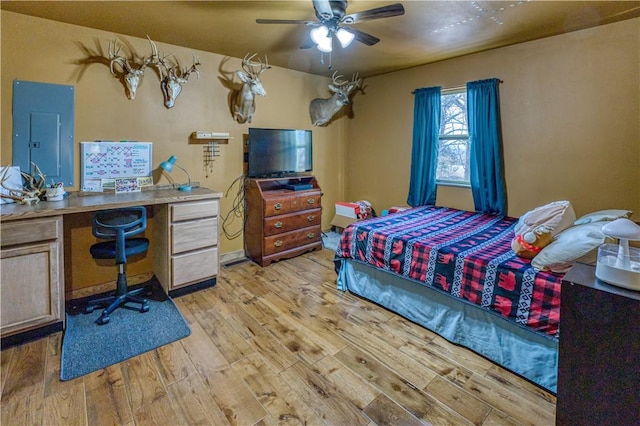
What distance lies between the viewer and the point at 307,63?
4.04m

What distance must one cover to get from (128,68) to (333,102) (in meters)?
2.57

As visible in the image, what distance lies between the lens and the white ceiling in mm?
2432

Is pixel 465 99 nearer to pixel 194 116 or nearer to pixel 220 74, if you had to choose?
pixel 220 74

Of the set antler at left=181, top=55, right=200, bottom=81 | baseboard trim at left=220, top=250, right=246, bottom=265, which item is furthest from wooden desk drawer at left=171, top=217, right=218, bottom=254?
antler at left=181, top=55, right=200, bottom=81

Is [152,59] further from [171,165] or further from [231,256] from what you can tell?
[231,256]

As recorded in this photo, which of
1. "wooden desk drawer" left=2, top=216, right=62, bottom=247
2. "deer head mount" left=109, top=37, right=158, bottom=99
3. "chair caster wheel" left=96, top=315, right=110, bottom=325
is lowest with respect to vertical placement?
"chair caster wheel" left=96, top=315, right=110, bottom=325

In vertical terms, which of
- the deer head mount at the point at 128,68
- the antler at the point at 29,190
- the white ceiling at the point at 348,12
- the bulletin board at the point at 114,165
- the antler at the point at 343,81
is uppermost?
the antler at the point at 343,81

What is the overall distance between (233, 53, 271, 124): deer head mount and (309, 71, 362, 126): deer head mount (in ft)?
3.29

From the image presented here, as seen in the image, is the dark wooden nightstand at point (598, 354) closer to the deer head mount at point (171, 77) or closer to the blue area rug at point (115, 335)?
the blue area rug at point (115, 335)

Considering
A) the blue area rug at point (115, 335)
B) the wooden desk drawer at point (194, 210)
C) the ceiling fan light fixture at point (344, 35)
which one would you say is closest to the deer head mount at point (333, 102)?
the ceiling fan light fixture at point (344, 35)

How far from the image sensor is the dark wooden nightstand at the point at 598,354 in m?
1.21

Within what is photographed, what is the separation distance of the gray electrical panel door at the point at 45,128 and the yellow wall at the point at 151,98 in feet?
0.16

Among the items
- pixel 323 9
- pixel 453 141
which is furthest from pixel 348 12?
pixel 453 141

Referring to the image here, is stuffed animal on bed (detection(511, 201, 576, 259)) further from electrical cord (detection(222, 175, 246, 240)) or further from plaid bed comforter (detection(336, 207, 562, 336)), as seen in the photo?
electrical cord (detection(222, 175, 246, 240))
